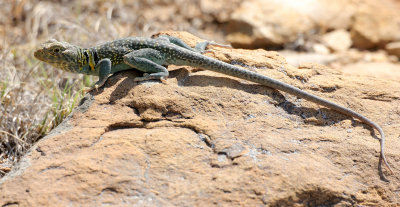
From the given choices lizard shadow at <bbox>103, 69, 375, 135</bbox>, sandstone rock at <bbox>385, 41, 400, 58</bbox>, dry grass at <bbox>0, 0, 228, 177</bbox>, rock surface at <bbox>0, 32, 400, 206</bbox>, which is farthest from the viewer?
sandstone rock at <bbox>385, 41, 400, 58</bbox>

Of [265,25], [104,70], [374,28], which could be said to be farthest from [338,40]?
[104,70]

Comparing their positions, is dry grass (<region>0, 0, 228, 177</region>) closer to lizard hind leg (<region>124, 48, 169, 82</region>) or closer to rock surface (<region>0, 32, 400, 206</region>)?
lizard hind leg (<region>124, 48, 169, 82</region>)

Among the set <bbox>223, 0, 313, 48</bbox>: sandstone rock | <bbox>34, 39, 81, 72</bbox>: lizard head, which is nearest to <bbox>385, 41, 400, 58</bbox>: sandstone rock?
<bbox>223, 0, 313, 48</bbox>: sandstone rock

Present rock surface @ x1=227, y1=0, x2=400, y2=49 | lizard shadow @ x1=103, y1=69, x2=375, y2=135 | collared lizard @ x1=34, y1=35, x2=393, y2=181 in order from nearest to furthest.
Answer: lizard shadow @ x1=103, y1=69, x2=375, y2=135 → collared lizard @ x1=34, y1=35, x2=393, y2=181 → rock surface @ x1=227, y1=0, x2=400, y2=49

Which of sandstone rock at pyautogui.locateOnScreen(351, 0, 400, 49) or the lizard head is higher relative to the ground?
sandstone rock at pyautogui.locateOnScreen(351, 0, 400, 49)

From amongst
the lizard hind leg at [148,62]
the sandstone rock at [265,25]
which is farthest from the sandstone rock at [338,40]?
the lizard hind leg at [148,62]

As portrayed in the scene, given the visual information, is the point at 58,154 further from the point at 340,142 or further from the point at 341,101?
the point at 341,101
